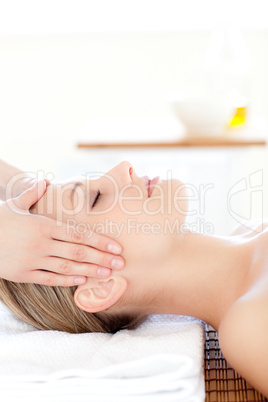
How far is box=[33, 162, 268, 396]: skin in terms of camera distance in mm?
1333

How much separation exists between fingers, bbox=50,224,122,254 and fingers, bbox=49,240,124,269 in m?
0.01

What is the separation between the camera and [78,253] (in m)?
1.28

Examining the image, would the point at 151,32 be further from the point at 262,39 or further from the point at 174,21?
the point at 262,39

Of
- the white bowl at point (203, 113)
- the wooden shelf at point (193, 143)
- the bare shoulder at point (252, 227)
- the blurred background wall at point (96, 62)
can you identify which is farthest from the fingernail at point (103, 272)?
the blurred background wall at point (96, 62)

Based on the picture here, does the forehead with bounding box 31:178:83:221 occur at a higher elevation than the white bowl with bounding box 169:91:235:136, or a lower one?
lower

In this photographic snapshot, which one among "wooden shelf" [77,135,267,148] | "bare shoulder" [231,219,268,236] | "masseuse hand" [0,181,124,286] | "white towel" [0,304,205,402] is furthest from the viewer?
"wooden shelf" [77,135,267,148]

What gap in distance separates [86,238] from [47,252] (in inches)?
3.8

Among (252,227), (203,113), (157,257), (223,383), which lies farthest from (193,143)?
(223,383)

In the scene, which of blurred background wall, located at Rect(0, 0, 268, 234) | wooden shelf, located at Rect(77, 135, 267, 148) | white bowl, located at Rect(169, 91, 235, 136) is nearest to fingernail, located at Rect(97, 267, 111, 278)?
wooden shelf, located at Rect(77, 135, 267, 148)

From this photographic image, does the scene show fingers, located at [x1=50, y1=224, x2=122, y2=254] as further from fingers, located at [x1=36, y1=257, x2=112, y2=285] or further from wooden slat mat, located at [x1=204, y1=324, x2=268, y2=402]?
wooden slat mat, located at [x1=204, y1=324, x2=268, y2=402]

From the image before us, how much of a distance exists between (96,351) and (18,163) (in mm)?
2527

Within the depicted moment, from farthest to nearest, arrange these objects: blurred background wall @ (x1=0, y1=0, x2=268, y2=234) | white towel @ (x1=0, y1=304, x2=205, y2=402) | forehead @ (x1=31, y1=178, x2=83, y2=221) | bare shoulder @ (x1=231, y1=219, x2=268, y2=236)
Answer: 1. blurred background wall @ (x1=0, y1=0, x2=268, y2=234)
2. bare shoulder @ (x1=231, y1=219, x2=268, y2=236)
3. forehead @ (x1=31, y1=178, x2=83, y2=221)
4. white towel @ (x1=0, y1=304, x2=205, y2=402)

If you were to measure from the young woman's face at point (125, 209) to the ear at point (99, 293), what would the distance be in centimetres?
7

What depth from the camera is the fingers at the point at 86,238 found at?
129cm
